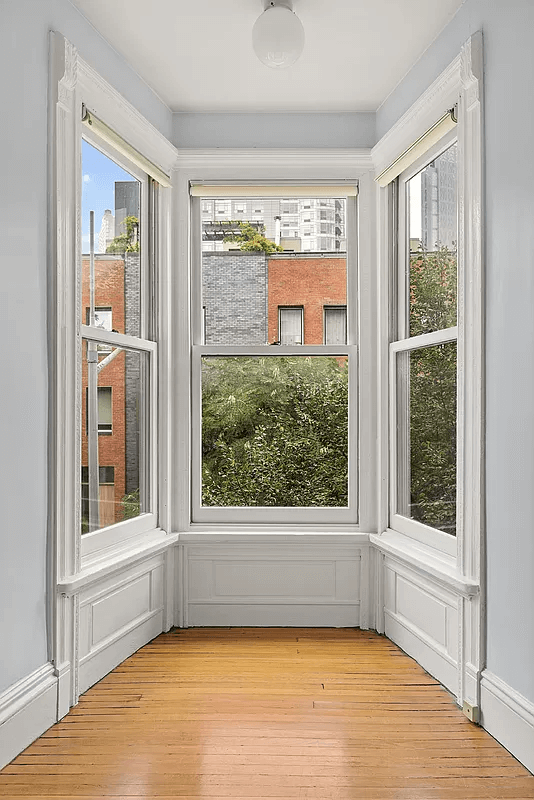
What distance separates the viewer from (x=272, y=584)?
3.83m

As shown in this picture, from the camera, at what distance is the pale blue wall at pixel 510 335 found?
7.52ft

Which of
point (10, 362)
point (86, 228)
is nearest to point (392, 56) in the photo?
point (86, 228)

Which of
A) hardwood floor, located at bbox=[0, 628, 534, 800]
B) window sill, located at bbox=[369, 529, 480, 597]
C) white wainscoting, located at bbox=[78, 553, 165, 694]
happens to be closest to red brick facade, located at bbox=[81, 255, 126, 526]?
white wainscoting, located at bbox=[78, 553, 165, 694]

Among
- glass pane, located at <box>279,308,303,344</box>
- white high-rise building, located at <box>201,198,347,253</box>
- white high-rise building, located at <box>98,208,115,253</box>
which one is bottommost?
glass pane, located at <box>279,308,303,344</box>

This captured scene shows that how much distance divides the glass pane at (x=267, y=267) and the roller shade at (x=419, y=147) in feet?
1.31

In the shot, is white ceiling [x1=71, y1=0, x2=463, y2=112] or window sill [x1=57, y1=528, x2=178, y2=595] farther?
white ceiling [x1=71, y1=0, x2=463, y2=112]

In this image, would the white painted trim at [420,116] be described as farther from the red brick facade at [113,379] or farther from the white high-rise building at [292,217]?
the red brick facade at [113,379]

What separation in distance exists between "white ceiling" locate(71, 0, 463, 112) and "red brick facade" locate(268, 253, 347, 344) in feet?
2.68

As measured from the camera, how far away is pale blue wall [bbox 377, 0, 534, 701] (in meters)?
2.29

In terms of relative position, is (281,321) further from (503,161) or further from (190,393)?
(503,161)

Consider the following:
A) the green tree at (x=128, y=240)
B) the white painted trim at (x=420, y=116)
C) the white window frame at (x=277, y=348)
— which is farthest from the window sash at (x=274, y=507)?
the white painted trim at (x=420, y=116)

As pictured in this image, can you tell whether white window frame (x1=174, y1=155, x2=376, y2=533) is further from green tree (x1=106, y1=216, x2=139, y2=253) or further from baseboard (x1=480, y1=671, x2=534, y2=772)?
baseboard (x1=480, y1=671, x2=534, y2=772)

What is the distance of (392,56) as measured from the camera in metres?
3.25

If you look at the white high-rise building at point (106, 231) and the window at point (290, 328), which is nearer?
the white high-rise building at point (106, 231)
